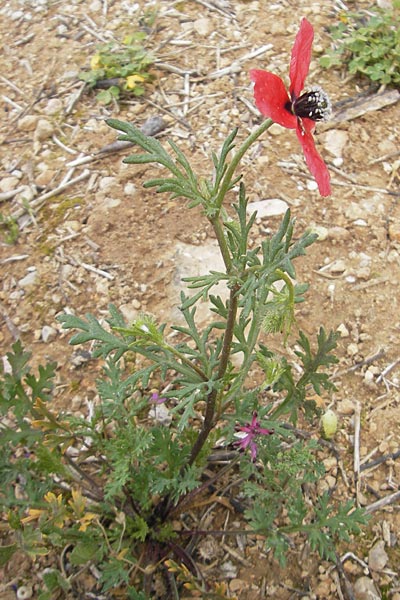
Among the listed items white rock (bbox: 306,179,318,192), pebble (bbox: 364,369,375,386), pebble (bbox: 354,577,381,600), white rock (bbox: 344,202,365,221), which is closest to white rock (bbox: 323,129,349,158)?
white rock (bbox: 306,179,318,192)

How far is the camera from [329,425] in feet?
8.16

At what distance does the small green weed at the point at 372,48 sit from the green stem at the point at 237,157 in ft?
7.46

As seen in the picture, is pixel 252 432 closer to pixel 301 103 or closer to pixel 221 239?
pixel 221 239

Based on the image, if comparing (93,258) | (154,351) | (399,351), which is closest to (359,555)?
(399,351)

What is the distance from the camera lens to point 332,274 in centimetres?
290

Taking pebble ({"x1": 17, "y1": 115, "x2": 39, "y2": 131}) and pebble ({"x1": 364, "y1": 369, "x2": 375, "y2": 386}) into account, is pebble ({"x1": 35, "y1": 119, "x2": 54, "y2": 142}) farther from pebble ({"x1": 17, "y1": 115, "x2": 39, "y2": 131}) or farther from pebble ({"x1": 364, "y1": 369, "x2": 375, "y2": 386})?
pebble ({"x1": 364, "y1": 369, "x2": 375, "y2": 386})

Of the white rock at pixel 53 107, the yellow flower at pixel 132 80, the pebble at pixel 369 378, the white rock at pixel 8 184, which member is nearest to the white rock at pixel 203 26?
the yellow flower at pixel 132 80

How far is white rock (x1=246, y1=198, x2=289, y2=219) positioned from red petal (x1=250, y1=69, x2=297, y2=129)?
1592mm

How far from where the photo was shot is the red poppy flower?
140cm

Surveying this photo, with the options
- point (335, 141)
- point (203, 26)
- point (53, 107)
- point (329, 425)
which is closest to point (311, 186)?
point (335, 141)

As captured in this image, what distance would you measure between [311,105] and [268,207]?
5.20 ft

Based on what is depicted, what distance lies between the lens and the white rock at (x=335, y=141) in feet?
10.8

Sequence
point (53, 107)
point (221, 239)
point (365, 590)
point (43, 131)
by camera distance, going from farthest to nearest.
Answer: point (53, 107) < point (43, 131) < point (365, 590) < point (221, 239)

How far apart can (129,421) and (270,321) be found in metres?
0.70
